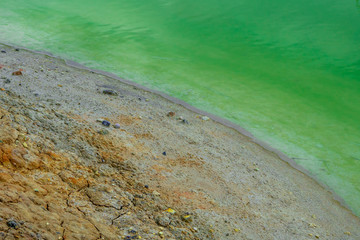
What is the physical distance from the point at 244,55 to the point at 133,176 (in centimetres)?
483

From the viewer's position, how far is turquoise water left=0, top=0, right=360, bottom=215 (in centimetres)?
429

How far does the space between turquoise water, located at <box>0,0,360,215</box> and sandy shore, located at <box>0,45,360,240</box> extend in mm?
616

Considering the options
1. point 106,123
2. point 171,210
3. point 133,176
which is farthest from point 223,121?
point 171,210

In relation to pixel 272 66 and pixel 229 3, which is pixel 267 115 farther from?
pixel 229 3

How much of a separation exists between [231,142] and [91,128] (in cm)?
148

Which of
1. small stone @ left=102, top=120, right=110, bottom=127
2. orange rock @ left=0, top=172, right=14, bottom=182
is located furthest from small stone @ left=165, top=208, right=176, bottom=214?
small stone @ left=102, top=120, right=110, bottom=127

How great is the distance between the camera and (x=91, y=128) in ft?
9.58

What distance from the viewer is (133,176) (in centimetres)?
253

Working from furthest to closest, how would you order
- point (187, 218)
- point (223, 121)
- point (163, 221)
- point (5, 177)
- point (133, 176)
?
point (223, 121)
point (133, 176)
point (187, 218)
point (163, 221)
point (5, 177)

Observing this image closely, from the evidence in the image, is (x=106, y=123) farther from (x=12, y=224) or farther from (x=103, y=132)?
(x=12, y=224)

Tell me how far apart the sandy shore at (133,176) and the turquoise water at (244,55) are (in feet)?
2.02

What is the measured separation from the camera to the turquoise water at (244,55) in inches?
169

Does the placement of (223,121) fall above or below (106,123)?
below

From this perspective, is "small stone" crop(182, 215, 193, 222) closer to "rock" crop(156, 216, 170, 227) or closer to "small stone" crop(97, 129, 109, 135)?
"rock" crop(156, 216, 170, 227)
